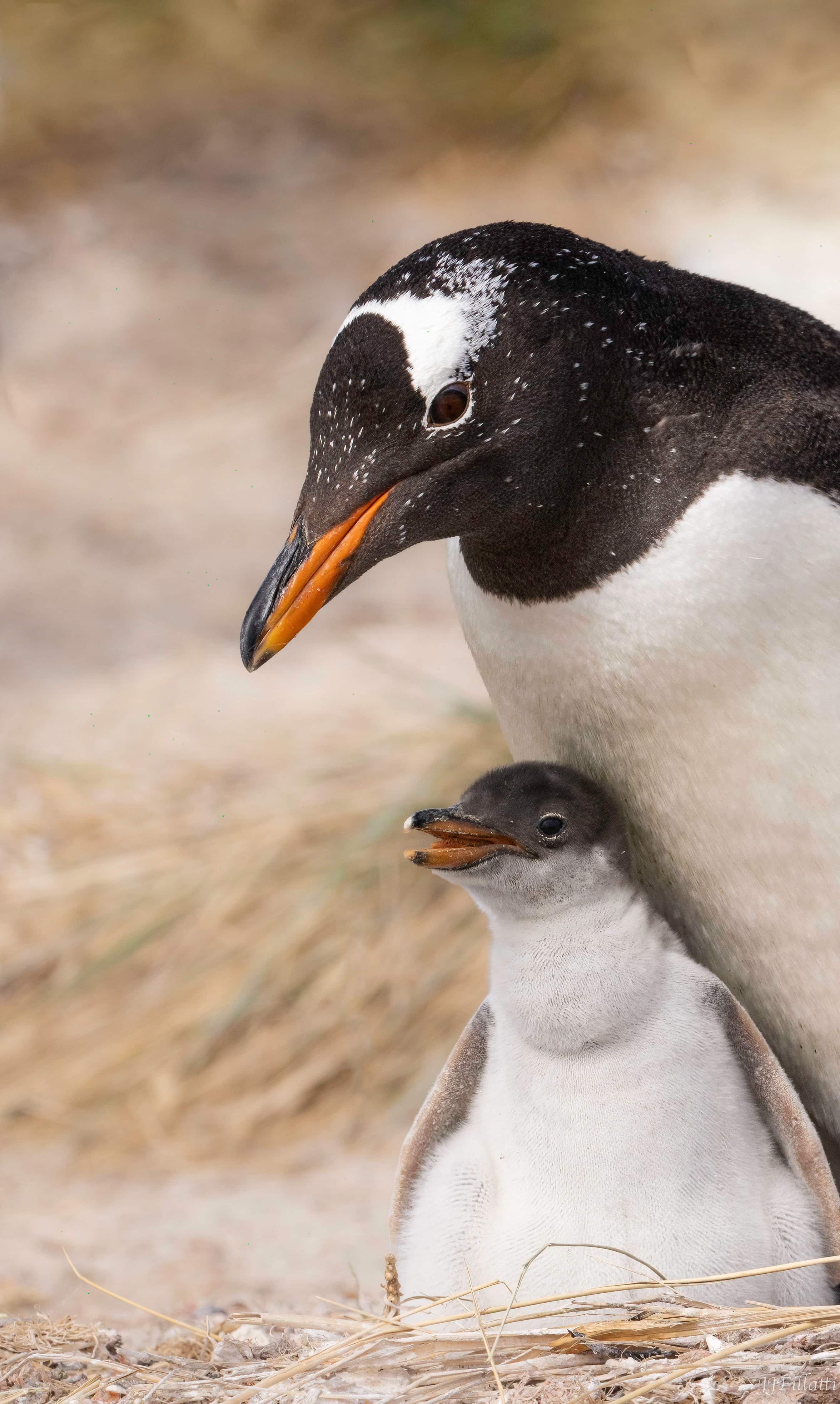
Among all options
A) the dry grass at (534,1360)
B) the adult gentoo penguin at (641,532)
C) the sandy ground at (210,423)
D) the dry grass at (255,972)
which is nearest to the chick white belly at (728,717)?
the adult gentoo penguin at (641,532)

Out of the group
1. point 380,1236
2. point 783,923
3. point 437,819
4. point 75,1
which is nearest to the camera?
point 437,819

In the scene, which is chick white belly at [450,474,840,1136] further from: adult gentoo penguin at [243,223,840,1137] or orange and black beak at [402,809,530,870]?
orange and black beak at [402,809,530,870]

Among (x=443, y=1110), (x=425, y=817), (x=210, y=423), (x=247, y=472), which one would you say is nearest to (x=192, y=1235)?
(x=443, y=1110)

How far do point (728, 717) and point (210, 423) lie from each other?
12.6 feet

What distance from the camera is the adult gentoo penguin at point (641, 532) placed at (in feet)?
3.86

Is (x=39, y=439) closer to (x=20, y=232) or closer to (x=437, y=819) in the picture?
(x=20, y=232)

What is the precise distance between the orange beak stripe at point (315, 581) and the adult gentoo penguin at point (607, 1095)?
195 millimetres

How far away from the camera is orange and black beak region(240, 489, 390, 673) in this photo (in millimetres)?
1174

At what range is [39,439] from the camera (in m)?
5.10

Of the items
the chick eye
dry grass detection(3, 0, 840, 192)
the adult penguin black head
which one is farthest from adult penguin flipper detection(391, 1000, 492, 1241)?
dry grass detection(3, 0, 840, 192)

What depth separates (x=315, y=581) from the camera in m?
1.18

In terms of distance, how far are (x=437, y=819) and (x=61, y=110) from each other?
14.7 feet

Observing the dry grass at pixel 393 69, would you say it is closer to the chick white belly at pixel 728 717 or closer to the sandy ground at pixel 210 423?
the sandy ground at pixel 210 423

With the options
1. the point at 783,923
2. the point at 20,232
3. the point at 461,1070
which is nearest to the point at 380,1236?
the point at 461,1070
